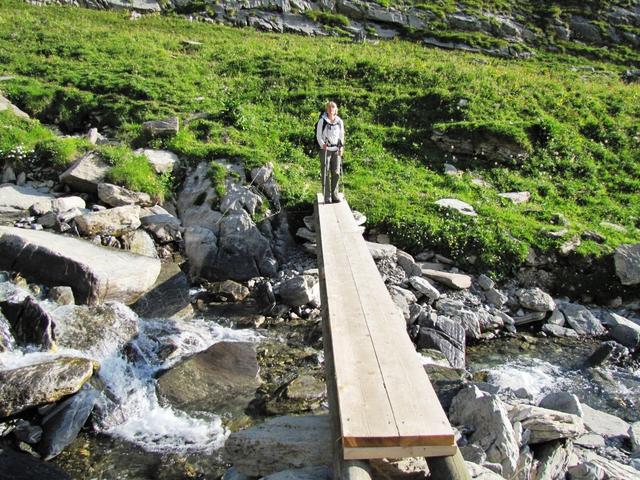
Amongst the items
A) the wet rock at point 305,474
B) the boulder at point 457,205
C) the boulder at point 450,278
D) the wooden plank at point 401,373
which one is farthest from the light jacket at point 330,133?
the wet rock at point 305,474

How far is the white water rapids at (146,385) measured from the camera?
8148 mm

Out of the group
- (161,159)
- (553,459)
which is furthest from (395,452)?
(161,159)

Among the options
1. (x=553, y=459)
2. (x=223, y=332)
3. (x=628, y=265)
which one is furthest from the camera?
(x=628, y=265)

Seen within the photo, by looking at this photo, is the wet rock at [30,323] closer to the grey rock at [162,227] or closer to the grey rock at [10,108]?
the grey rock at [162,227]

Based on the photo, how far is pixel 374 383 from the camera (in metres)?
5.86

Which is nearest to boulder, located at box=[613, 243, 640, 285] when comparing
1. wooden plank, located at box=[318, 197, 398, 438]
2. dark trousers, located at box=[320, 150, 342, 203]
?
dark trousers, located at box=[320, 150, 342, 203]

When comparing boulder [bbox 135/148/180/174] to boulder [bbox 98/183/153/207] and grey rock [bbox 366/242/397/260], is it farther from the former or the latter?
grey rock [bbox 366/242/397/260]

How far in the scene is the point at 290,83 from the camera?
24.9m

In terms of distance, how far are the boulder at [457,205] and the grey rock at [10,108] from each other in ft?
46.8

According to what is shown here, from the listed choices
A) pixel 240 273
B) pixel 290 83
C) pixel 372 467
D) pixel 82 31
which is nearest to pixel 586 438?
pixel 372 467

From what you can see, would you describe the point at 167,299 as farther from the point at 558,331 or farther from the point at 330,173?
the point at 558,331

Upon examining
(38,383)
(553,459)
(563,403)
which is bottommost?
(563,403)

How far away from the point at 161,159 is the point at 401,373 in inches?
516

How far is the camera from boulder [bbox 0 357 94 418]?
7.87m
